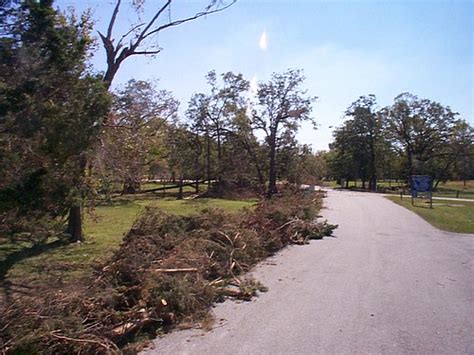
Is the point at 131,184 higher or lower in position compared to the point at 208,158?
lower

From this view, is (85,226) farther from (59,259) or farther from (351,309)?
(351,309)

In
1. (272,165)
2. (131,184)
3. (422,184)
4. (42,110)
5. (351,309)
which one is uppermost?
(272,165)

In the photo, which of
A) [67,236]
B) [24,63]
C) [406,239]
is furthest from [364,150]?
[24,63]

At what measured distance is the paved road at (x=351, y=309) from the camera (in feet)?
18.2

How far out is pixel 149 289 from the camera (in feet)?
22.3

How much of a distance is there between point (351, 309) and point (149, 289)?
3172 mm

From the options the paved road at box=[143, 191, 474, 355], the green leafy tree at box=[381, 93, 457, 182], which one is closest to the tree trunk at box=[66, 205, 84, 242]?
the paved road at box=[143, 191, 474, 355]

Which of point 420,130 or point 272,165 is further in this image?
point 420,130

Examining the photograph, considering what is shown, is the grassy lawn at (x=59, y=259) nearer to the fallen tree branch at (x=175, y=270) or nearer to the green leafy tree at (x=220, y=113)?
the fallen tree branch at (x=175, y=270)

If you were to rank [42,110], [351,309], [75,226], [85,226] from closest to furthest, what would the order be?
[351,309], [42,110], [75,226], [85,226]

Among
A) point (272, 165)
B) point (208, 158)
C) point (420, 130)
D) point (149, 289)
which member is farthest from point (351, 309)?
point (420, 130)

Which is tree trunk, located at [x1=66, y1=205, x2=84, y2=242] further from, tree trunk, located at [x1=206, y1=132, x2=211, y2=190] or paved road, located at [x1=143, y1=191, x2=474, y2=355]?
tree trunk, located at [x1=206, y1=132, x2=211, y2=190]

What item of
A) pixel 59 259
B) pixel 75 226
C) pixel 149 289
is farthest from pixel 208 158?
pixel 149 289

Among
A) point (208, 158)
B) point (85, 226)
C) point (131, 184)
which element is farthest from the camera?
point (208, 158)
